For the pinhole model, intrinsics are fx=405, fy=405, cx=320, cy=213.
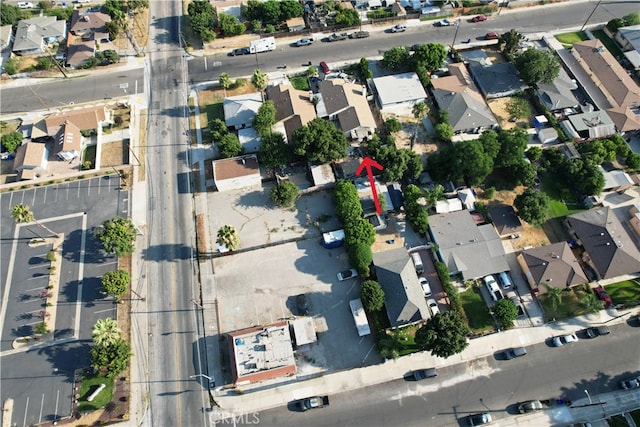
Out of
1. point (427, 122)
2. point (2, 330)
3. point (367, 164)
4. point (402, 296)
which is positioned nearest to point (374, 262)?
point (402, 296)

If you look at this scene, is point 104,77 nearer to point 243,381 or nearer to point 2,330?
point 2,330

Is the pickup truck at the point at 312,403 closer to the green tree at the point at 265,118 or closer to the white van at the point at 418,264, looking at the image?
the white van at the point at 418,264

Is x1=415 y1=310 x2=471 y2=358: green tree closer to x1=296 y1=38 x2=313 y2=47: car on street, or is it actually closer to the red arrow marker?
the red arrow marker

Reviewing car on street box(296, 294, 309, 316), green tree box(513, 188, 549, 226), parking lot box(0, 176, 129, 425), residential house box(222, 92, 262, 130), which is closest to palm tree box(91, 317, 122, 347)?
parking lot box(0, 176, 129, 425)

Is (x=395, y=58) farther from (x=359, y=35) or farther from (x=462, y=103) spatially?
(x=462, y=103)

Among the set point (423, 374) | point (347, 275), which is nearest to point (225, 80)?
point (347, 275)

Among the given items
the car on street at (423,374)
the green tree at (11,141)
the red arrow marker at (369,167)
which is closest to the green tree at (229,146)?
the red arrow marker at (369,167)
